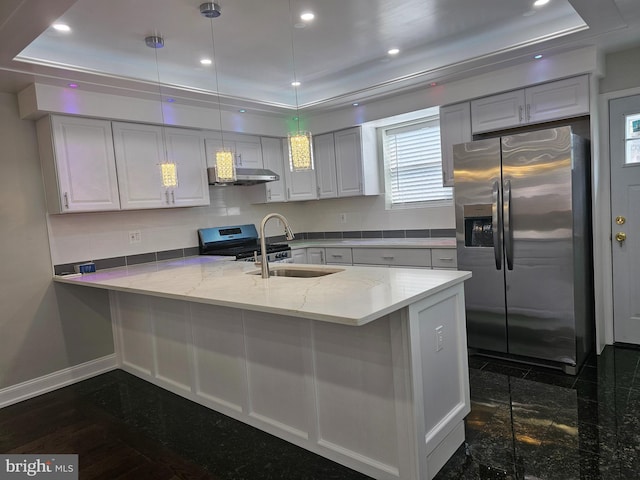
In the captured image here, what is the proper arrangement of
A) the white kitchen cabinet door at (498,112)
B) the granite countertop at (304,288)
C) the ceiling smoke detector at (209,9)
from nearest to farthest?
the granite countertop at (304,288) < the ceiling smoke detector at (209,9) < the white kitchen cabinet door at (498,112)

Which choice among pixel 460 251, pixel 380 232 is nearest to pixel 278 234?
pixel 380 232

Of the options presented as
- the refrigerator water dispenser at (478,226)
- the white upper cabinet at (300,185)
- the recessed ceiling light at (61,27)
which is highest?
the recessed ceiling light at (61,27)

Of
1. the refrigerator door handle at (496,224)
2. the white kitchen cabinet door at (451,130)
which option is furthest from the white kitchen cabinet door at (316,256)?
the refrigerator door handle at (496,224)

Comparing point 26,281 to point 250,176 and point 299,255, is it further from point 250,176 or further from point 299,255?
point 299,255

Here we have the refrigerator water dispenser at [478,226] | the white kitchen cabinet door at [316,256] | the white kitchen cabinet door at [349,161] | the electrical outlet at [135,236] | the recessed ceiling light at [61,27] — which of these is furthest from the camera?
the white kitchen cabinet door at [316,256]

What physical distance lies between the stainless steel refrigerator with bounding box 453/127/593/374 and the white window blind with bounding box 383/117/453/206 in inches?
47.8

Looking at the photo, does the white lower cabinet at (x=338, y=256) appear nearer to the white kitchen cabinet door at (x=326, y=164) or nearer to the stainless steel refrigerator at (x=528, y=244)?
the white kitchen cabinet door at (x=326, y=164)

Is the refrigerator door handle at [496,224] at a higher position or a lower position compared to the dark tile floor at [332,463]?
higher

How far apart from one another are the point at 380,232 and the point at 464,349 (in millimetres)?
2877

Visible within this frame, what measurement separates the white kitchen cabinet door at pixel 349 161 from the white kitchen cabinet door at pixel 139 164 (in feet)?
6.44

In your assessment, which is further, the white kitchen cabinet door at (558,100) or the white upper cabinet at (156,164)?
the white upper cabinet at (156,164)

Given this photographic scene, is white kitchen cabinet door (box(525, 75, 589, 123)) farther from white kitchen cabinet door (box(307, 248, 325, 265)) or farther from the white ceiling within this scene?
white kitchen cabinet door (box(307, 248, 325, 265))

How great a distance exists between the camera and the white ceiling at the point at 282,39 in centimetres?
260

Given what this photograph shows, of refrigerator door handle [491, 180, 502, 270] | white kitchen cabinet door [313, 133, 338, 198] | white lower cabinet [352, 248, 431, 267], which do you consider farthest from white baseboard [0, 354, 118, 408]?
refrigerator door handle [491, 180, 502, 270]
